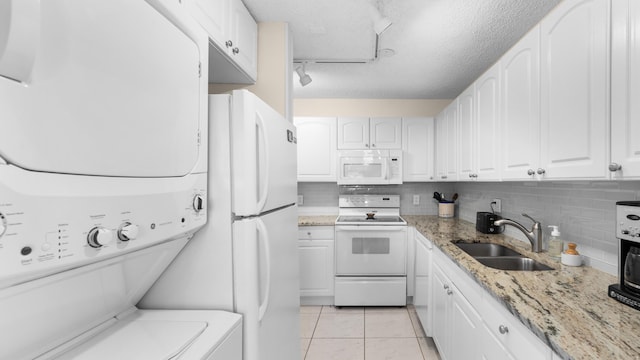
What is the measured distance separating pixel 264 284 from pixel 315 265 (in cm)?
184

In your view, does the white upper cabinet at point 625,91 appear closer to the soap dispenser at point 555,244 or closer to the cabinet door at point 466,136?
the soap dispenser at point 555,244

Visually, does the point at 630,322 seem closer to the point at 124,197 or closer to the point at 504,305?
the point at 504,305

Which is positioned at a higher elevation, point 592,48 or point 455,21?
point 455,21

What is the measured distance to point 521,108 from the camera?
1492mm

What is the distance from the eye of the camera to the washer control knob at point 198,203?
3.25ft

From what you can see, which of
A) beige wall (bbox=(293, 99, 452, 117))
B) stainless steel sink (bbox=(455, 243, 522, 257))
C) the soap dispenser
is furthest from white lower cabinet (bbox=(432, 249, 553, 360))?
beige wall (bbox=(293, 99, 452, 117))

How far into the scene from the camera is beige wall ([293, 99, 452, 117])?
11.5ft

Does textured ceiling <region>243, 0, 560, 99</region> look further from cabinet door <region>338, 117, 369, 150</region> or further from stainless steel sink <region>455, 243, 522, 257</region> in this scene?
stainless steel sink <region>455, 243, 522, 257</region>

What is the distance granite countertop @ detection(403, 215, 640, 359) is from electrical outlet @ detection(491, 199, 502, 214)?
2.72 ft

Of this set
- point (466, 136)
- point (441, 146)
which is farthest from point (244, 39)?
point (441, 146)

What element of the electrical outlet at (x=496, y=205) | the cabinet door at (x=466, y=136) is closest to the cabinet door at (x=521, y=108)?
the cabinet door at (x=466, y=136)

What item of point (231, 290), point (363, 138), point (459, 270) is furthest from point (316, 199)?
point (231, 290)

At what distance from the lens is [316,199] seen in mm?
3564

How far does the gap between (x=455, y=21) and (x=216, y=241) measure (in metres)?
1.91
